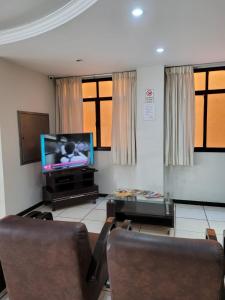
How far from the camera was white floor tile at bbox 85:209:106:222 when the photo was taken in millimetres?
3643

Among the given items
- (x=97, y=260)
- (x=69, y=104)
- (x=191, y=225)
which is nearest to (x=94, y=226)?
(x=191, y=225)

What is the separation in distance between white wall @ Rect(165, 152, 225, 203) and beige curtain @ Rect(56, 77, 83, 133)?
2139mm

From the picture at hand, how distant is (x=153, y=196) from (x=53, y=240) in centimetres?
247

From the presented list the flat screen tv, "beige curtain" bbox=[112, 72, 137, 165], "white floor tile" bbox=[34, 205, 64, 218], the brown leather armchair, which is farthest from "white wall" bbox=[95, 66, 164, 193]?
the brown leather armchair

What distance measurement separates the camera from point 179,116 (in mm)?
4012

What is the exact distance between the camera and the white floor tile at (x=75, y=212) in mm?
3732

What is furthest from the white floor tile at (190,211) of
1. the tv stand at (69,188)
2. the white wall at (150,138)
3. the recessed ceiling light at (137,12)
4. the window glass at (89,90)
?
the recessed ceiling light at (137,12)

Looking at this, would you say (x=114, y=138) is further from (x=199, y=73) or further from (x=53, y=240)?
(x=53, y=240)

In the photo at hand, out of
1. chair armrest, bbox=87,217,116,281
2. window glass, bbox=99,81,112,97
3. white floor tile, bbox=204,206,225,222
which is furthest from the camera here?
window glass, bbox=99,81,112,97

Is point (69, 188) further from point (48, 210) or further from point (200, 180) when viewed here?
point (200, 180)

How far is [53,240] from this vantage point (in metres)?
1.35

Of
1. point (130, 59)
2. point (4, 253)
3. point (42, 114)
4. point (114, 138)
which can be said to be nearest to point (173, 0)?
point (130, 59)

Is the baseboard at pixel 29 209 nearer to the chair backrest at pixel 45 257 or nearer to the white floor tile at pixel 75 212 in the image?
the white floor tile at pixel 75 212

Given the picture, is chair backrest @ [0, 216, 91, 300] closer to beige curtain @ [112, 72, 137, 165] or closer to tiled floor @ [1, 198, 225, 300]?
tiled floor @ [1, 198, 225, 300]
